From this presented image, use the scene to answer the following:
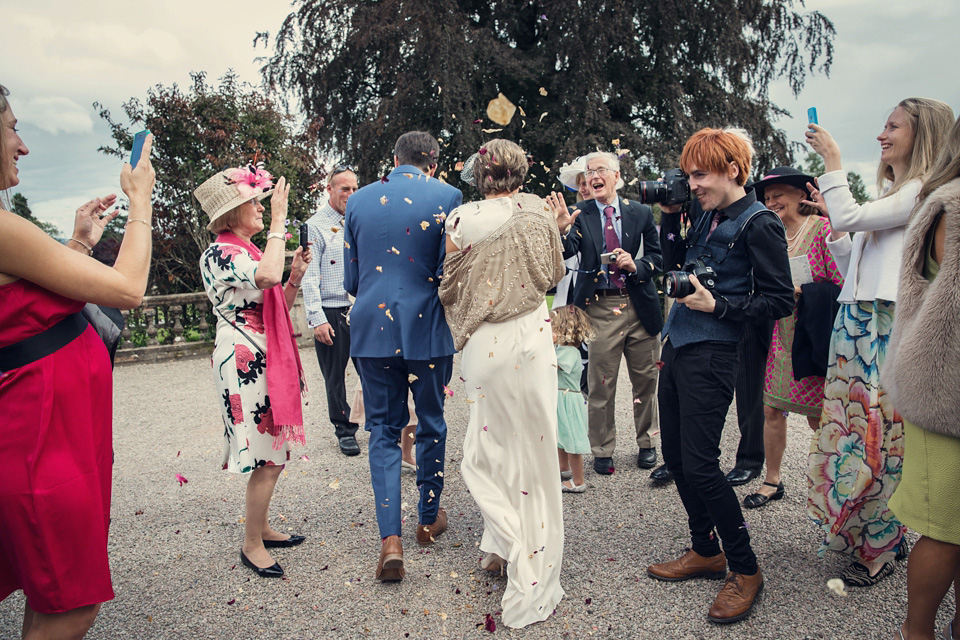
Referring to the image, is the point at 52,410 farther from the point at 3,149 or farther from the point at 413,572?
the point at 413,572

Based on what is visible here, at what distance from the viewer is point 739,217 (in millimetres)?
2945

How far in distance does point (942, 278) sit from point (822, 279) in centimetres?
193

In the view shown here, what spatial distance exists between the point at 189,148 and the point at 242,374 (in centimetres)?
1126

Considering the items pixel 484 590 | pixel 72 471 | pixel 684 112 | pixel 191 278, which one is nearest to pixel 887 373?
pixel 484 590

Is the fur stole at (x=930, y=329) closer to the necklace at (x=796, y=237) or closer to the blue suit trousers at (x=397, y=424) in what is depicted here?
the necklace at (x=796, y=237)

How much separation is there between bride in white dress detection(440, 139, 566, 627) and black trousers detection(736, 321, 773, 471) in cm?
207

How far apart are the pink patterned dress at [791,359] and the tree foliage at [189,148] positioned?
34.5ft

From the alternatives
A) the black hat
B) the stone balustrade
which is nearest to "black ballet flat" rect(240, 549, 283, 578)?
the black hat

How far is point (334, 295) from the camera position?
5.62 meters

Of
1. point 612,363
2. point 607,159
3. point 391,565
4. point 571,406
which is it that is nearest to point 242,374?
point 391,565

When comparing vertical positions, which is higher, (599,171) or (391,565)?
(599,171)

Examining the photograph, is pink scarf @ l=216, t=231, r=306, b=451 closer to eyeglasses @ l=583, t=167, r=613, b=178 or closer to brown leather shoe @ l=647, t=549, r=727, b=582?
brown leather shoe @ l=647, t=549, r=727, b=582

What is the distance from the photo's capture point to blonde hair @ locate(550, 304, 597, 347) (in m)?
4.49

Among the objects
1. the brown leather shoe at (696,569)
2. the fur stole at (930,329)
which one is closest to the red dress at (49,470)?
the brown leather shoe at (696,569)
